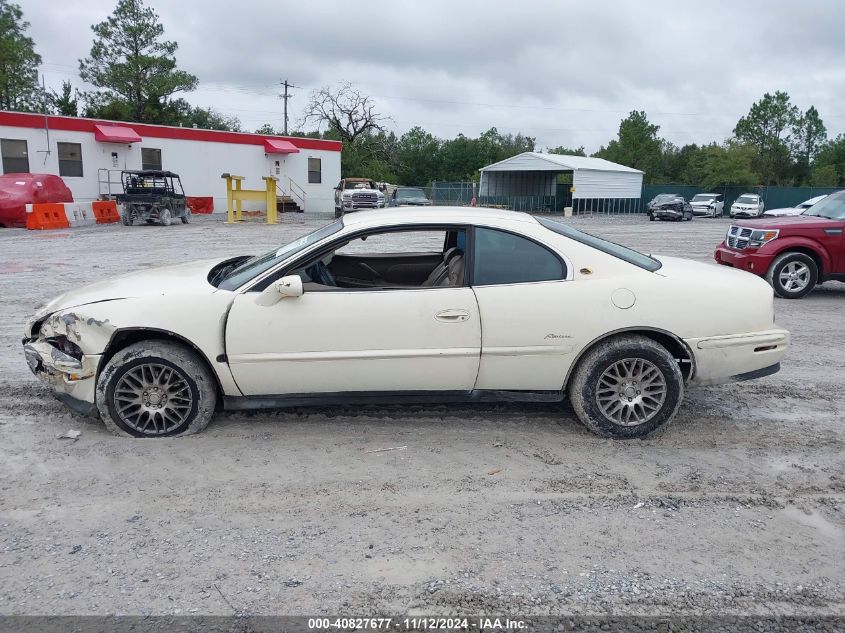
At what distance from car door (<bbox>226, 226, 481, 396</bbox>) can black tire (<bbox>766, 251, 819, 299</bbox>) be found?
7.37m

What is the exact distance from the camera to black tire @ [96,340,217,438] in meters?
4.39

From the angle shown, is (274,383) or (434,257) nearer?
(274,383)

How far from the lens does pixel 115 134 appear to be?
102 feet

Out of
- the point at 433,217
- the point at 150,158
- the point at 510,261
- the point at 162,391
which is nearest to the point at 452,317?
the point at 510,261

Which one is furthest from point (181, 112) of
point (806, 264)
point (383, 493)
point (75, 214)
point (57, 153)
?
point (383, 493)

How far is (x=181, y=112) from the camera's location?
185ft

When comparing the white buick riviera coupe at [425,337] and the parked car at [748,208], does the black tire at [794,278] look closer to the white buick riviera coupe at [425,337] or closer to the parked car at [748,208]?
the white buick riviera coupe at [425,337]

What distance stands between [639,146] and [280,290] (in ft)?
245

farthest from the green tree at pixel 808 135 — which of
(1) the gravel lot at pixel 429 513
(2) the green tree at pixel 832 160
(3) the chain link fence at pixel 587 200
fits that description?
(1) the gravel lot at pixel 429 513

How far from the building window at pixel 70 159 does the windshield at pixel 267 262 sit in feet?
99.1

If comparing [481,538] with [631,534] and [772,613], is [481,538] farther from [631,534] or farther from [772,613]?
[772,613]

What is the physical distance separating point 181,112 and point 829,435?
195 feet

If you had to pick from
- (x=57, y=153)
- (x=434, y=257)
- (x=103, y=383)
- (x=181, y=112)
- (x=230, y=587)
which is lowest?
(x=230, y=587)

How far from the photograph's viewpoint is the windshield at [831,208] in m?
9.92
